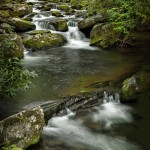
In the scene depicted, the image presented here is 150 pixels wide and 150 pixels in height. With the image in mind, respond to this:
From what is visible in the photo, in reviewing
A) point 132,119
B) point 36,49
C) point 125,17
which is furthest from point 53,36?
point 132,119

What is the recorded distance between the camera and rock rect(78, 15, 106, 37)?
2199 centimetres

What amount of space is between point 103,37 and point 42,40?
3916 mm

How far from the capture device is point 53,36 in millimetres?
20391

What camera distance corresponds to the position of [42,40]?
19672 millimetres

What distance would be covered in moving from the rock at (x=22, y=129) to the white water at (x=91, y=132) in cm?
83

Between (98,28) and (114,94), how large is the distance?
1014cm

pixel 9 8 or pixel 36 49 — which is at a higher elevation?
pixel 9 8

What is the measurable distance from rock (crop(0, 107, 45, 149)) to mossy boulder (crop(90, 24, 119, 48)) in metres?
12.3

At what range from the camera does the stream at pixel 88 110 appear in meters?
8.49

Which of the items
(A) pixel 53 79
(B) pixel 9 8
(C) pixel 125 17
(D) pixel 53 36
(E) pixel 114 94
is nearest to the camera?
(E) pixel 114 94

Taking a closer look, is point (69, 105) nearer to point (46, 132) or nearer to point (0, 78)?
point (46, 132)

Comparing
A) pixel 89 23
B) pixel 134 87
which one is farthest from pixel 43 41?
pixel 134 87

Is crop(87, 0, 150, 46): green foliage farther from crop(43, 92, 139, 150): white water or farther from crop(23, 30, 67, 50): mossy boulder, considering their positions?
crop(43, 92, 139, 150): white water

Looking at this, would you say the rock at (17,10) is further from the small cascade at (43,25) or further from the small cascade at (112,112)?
the small cascade at (112,112)
